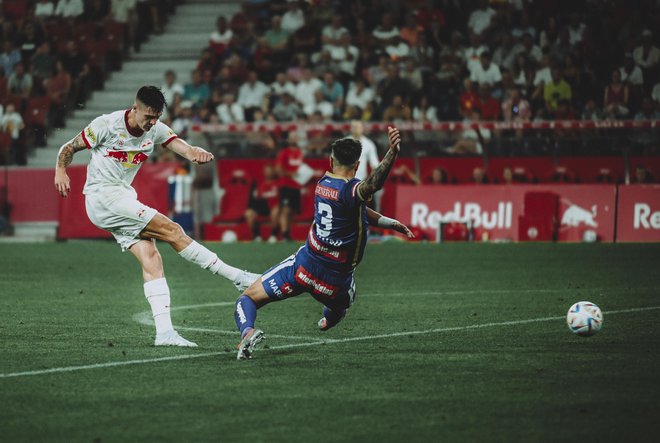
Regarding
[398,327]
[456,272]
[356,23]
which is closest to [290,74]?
[356,23]

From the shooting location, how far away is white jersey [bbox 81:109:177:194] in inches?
392

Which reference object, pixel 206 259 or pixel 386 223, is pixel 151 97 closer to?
pixel 206 259

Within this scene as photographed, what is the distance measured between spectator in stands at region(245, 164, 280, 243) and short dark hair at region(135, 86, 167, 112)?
14920 millimetres

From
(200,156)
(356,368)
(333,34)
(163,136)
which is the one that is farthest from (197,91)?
(356,368)

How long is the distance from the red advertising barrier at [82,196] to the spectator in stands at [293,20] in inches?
222

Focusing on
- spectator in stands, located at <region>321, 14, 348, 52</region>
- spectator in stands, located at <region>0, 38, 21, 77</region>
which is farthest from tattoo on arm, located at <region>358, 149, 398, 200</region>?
spectator in stands, located at <region>0, 38, 21, 77</region>

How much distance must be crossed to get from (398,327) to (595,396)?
387 centimetres

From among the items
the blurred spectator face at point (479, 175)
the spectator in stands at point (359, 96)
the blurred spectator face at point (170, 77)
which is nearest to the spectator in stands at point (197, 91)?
the blurred spectator face at point (170, 77)

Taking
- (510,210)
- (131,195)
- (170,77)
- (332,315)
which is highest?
(170,77)

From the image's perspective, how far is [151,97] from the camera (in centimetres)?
966

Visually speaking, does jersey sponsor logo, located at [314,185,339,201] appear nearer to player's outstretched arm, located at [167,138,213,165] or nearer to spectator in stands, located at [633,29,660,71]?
player's outstretched arm, located at [167,138,213,165]

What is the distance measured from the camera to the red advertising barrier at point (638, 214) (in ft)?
71.3

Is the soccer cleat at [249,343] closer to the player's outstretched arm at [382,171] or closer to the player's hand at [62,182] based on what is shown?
the player's outstretched arm at [382,171]

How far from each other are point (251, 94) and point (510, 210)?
7458 millimetres
